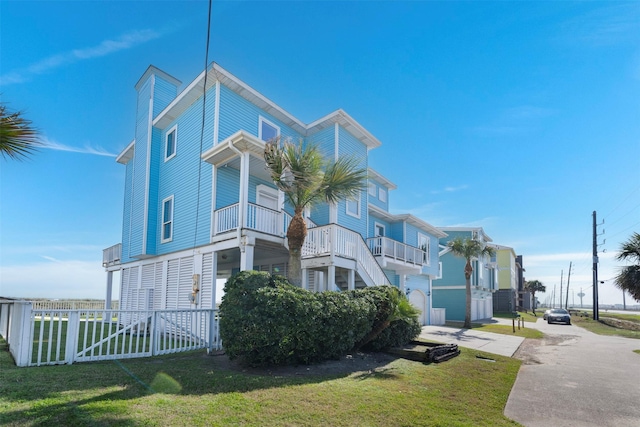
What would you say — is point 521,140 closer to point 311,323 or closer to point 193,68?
point 311,323

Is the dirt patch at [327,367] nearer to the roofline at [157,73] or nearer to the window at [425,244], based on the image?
the roofline at [157,73]

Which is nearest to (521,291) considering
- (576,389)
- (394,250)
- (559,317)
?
(559,317)

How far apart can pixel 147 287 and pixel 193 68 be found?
399 inches

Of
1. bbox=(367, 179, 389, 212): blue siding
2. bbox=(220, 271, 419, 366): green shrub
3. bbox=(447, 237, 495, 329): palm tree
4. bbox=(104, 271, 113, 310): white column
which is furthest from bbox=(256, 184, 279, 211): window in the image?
bbox=(447, 237, 495, 329): palm tree

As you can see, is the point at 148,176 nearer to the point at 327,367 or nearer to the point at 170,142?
the point at 170,142

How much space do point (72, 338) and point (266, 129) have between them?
1079cm

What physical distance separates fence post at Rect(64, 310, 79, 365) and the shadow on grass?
0.32 meters

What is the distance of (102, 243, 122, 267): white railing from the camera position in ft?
67.3

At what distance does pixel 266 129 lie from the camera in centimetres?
1603

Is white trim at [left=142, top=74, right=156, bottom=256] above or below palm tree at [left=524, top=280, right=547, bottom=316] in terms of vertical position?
above

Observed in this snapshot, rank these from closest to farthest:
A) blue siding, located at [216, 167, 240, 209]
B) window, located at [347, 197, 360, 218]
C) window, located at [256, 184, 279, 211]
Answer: blue siding, located at [216, 167, 240, 209]
window, located at [256, 184, 279, 211]
window, located at [347, 197, 360, 218]

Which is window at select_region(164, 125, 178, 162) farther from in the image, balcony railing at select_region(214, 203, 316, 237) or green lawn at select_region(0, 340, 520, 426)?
green lawn at select_region(0, 340, 520, 426)

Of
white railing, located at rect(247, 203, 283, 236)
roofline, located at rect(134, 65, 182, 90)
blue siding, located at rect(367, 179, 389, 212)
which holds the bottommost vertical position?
white railing, located at rect(247, 203, 283, 236)

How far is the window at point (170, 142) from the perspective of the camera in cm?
1682
